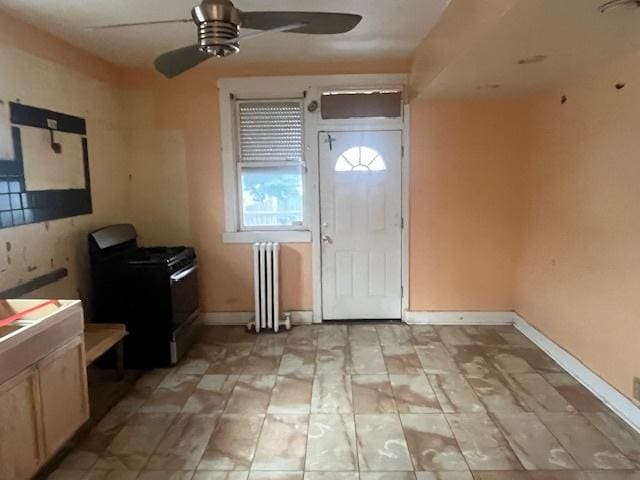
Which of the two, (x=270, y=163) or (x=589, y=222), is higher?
(x=270, y=163)

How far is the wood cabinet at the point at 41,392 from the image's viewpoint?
202 cm

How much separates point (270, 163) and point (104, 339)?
221 centimetres

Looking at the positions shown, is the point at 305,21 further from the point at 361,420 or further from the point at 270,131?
the point at 270,131

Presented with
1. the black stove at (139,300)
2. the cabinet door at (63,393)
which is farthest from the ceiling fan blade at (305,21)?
the black stove at (139,300)

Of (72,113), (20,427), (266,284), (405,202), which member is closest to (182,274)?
(266,284)

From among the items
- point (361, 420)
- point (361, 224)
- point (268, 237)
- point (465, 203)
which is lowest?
point (361, 420)

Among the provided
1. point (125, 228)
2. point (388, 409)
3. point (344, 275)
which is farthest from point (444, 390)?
point (125, 228)

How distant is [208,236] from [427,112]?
8.01ft

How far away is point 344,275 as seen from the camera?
181 inches

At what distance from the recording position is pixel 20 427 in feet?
6.86

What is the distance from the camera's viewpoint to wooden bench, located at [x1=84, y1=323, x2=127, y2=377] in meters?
3.01

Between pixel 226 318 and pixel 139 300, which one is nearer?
pixel 139 300

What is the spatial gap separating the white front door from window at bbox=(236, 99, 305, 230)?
0.27 metres

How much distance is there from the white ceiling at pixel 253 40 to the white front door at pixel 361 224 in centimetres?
80
